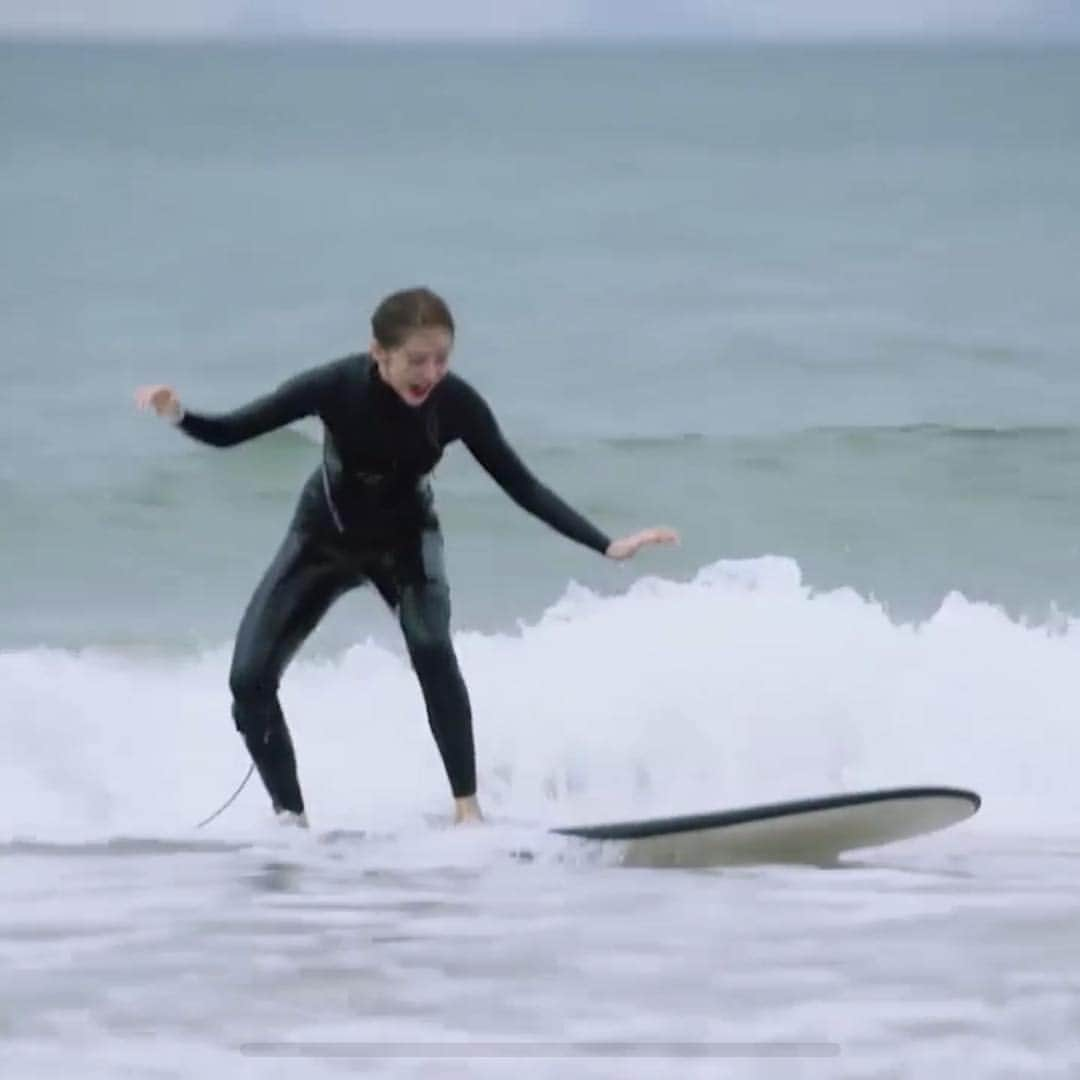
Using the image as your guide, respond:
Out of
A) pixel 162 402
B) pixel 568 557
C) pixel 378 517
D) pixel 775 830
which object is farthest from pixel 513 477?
A: pixel 568 557

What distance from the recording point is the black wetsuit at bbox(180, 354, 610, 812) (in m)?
3.73

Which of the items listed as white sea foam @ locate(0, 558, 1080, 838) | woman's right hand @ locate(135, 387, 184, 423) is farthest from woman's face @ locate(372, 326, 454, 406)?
white sea foam @ locate(0, 558, 1080, 838)

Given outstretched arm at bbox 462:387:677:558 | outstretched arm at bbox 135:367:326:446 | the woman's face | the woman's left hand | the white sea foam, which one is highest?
the woman's face

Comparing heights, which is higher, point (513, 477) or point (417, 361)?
point (417, 361)

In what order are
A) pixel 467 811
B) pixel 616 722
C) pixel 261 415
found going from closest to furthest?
pixel 261 415 → pixel 467 811 → pixel 616 722

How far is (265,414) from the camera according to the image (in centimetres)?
371

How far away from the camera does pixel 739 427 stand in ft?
28.2

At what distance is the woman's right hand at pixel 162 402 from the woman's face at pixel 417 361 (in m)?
0.30

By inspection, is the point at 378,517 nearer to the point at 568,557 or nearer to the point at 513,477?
the point at 513,477

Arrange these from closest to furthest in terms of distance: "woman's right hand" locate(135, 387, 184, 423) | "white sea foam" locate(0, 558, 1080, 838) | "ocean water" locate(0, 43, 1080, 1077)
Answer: "ocean water" locate(0, 43, 1080, 1077)
"woman's right hand" locate(135, 387, 184, 423)
"white sea foam" locate(0, 558, 1080, 838)

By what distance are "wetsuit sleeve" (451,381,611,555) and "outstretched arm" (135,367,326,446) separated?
22 centimetres

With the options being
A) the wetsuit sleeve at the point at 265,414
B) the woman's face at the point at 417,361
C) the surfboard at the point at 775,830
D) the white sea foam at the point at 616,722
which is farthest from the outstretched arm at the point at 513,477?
the white sea foam at the point at 616,722

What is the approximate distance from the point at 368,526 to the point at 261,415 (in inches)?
9.6

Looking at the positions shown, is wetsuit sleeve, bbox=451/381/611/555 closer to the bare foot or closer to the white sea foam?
the bare foot
